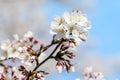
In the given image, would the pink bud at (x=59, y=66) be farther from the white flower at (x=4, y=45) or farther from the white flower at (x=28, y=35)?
the white flower at (x=28, y=35)

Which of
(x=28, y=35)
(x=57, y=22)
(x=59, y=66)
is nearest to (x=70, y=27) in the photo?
(x=57, y=22)

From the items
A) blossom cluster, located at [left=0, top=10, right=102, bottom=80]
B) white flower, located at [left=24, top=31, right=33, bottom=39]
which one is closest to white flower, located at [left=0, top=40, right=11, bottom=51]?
blossom cluster, located at [left=0, top=10, right=102, bottom=80]

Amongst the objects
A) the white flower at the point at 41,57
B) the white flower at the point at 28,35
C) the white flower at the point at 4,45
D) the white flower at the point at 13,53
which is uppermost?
the white flower at the point at 28,35

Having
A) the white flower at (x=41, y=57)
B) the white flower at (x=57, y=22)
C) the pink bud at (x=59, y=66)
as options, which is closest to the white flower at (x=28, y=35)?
the white flower at (x=41, y=57)

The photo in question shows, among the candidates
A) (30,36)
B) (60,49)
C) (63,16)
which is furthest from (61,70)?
(30,36)

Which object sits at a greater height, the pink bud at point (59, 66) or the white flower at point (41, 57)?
the white flower at point (41, 57)

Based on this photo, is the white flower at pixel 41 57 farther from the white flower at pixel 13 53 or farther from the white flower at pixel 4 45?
the white flower at pixel 4 45

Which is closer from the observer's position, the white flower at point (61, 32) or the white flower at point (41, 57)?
the white flower at point (61, 32)

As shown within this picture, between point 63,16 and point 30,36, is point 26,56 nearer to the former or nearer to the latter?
point 63,16
